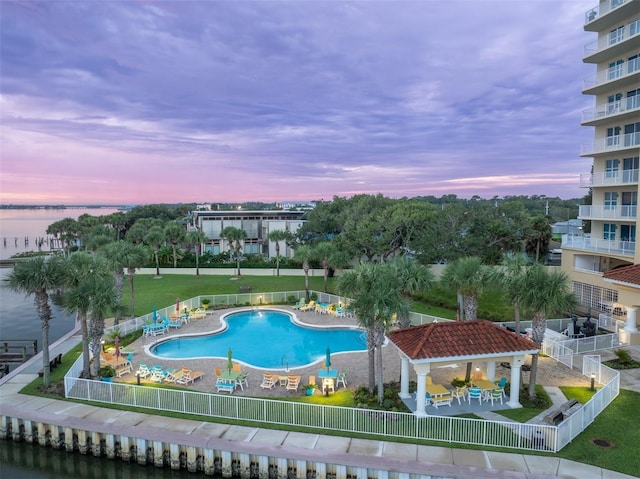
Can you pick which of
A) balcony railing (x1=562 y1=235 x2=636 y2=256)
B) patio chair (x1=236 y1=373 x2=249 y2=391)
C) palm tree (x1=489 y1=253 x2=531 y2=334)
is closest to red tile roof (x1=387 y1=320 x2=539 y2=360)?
palm tree (x1=489 y1=253 x2=531 y2=334)

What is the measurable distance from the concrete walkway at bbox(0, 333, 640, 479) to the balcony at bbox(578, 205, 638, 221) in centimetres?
1845

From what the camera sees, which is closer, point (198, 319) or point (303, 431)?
point (303, 431)

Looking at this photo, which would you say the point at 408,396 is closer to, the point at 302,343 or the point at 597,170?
the point at 302,343

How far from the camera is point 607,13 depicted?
2997 centimetres

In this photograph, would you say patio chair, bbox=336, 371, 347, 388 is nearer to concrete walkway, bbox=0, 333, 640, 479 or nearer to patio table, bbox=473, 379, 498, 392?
concrete walkway, bbox=0, 333, 640, 479

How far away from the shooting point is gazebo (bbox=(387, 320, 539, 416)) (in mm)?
15133

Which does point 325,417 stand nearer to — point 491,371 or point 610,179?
point 491,371

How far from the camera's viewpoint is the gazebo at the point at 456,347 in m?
15.1

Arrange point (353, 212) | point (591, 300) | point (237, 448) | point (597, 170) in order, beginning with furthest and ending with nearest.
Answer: point (353, 212) < point (597, 170) < point (591, 300) < point (237, 448)

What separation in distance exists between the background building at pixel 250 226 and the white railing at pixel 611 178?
3627cm

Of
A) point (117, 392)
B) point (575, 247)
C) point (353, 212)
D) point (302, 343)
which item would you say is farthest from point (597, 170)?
point (117, 392)

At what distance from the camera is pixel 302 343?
2662 centimetres

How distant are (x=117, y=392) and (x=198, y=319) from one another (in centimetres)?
1457

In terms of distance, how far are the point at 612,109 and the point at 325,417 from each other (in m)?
30.9
